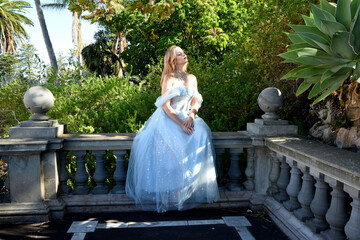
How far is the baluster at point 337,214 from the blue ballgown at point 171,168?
1.36m

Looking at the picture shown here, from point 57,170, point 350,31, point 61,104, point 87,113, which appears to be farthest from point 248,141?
point 61,104

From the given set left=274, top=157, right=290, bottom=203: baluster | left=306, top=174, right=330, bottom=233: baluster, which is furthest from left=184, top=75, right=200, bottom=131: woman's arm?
left=306, top=174, right=330, bottom=233: baluster

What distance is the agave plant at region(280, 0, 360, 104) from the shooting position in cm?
220

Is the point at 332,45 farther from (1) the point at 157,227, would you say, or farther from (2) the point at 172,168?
(1) the point at 157,227

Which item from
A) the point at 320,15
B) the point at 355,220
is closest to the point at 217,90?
the point at 320,15

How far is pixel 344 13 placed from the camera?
2.32 metres

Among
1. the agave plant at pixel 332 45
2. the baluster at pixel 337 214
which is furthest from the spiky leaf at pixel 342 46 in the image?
the baluster at pixel 337 214

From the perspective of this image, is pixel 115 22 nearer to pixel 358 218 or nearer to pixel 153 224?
pixel 153 224

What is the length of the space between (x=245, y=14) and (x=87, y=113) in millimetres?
8365

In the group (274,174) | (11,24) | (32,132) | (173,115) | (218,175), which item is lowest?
(218,175)

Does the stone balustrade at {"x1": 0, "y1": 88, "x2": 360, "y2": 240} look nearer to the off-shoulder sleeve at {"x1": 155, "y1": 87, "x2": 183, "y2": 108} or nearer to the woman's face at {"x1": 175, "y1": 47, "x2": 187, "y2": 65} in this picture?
the off-shoulder sleeve at {"x1": 155, "y1": 87, "x2": 183, "y2": 108}

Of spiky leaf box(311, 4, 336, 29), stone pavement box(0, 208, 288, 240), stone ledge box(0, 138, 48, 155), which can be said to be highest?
spiky leaf box(311, 4, 336, 29)

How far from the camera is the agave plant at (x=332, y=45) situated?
2.20m

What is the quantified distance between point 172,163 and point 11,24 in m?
25.6
